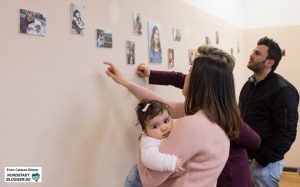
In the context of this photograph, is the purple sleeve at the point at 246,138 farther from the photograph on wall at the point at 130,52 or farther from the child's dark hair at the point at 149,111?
the photograph on wall at the point at 130,52

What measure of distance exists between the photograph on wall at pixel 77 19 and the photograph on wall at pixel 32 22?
173 mm

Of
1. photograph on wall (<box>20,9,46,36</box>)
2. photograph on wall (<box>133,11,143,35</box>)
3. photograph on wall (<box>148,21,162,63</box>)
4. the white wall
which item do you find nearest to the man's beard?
photograph on wall (<box>148,21,162,63</box>)

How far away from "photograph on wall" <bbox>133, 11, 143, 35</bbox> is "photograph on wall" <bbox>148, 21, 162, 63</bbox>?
0.40ft

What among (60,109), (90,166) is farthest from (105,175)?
(60,109)

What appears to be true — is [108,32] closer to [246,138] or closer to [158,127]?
[158,127]

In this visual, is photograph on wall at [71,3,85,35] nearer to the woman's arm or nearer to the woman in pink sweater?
the woman's arm

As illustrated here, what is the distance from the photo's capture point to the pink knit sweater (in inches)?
49.8

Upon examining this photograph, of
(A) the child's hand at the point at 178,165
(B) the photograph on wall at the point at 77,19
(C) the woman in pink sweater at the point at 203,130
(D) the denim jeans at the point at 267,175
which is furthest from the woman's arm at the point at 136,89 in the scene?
(D) the denim jeans at the point at 267,175

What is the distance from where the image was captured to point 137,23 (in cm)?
199

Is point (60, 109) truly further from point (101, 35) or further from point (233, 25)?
point (233, 25)

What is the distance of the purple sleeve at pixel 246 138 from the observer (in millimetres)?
1621

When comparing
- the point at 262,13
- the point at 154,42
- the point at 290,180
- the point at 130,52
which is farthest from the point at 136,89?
the point at 262,13

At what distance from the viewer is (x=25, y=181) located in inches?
51.8

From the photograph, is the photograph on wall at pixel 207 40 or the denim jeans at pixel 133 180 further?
the photograph on wall at pixel 207 40
